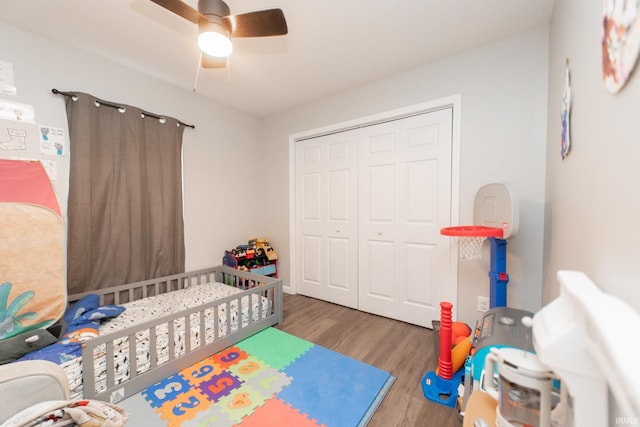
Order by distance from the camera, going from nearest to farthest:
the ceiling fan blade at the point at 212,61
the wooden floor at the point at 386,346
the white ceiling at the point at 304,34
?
1. the wooden floor at the point at 386,346
2. the white ceiling at the point at 304,34
3. the ceiling fan blade at the point at 212,61

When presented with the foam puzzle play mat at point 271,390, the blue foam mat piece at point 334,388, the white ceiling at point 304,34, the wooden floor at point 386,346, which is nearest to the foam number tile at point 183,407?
the foam puzzle play mat at point 271,390

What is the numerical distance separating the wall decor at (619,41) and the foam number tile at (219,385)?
218cm

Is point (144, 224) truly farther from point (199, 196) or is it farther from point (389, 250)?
point (389, 250)

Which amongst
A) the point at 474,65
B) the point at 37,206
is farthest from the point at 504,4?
the point at 37,206

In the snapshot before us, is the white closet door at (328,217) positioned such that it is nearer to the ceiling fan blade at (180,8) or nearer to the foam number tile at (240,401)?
the foam number tile at (240,401)

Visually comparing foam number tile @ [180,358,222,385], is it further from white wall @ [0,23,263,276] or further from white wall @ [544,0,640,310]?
white wall @ [544,0,640,310]

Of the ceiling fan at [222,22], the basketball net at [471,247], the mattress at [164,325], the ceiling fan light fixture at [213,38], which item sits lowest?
the mattress at [164,325]

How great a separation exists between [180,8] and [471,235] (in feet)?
7.05

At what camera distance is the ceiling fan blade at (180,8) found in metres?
1.22

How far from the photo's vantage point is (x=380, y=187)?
2.55 metres

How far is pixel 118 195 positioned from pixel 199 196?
2.53 ft

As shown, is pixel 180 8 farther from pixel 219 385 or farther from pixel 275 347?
pixel 275 347

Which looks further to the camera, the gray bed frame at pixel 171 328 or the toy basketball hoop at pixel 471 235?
the toy basketball hoop at pixel 471 235

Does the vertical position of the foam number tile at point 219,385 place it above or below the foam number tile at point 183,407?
above
